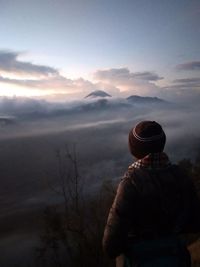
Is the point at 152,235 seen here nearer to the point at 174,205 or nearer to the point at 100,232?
the point at 174,205

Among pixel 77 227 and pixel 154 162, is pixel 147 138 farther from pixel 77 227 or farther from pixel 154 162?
pixel 77 227

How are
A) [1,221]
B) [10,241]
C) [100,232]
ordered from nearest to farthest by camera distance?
[100,232]
[10,241]
[1,221]

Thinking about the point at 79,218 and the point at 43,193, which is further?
the point at 43,193

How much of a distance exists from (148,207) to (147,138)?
1.45ft

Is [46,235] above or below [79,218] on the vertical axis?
below

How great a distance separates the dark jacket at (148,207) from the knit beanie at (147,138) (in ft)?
0.44

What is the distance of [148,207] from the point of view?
222 centimetres

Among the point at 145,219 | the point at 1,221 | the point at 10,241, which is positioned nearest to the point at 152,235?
the point at 145,219

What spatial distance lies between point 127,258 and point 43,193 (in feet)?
636

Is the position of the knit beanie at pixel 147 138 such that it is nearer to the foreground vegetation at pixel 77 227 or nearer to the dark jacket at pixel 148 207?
the dark jacket at pixel 148 207

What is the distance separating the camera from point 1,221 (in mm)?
149125

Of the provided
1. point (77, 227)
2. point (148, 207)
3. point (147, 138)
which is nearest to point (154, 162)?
point (147, 138)

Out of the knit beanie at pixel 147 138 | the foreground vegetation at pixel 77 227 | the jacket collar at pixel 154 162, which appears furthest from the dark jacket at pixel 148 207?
the foreground vegetation at pixel 77 227

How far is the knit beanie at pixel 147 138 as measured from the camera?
2.30 metres
